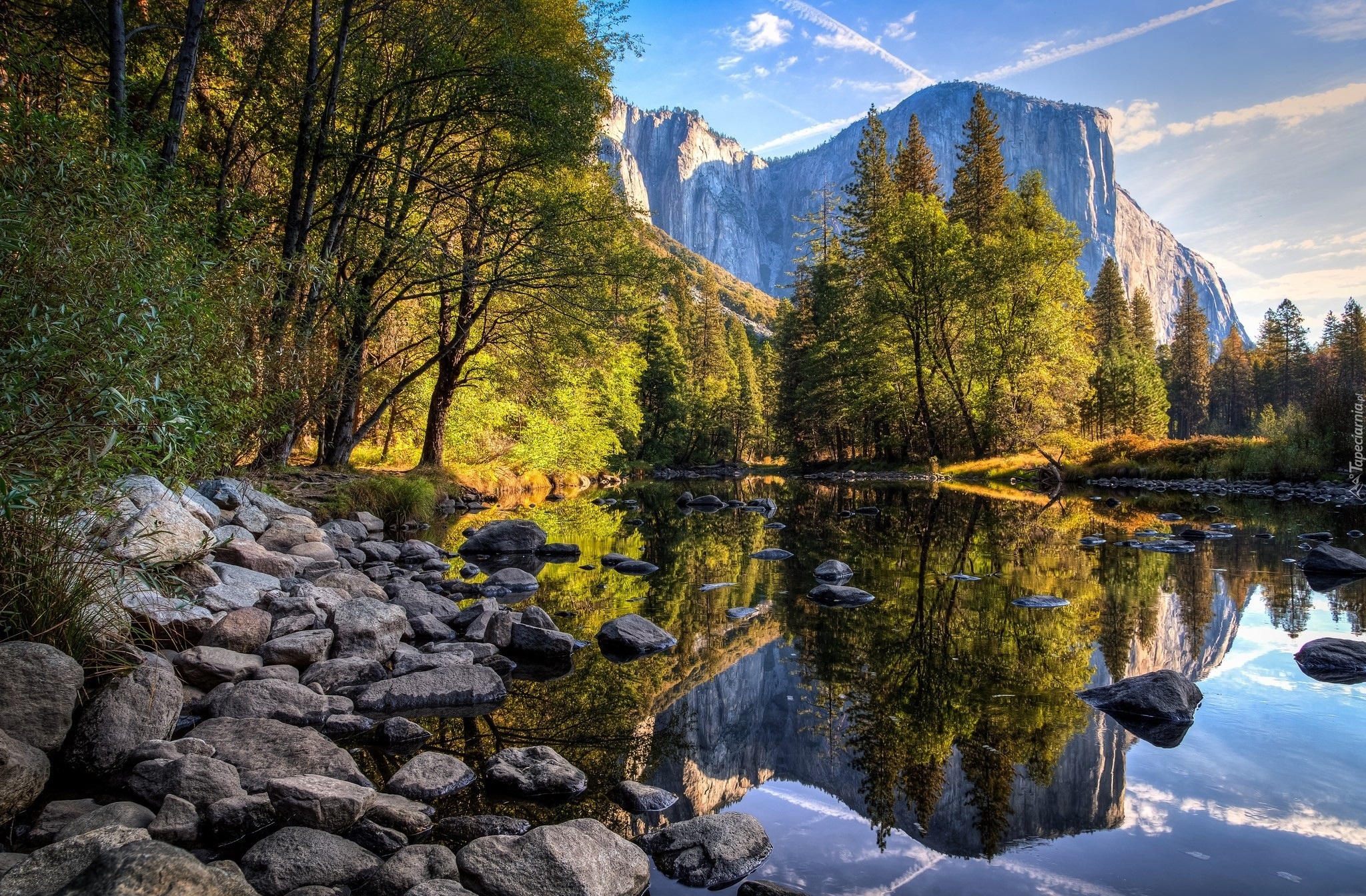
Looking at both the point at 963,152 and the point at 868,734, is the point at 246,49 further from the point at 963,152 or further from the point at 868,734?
the point at 963,152

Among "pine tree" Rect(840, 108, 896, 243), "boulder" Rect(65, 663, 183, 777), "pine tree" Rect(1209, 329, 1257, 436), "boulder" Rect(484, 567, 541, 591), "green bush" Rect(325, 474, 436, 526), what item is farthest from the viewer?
"pine tree" Rect(1209, 329, 1257, 436)

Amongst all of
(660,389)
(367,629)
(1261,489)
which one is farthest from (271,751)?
(660,389)

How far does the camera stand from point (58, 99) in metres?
6.78

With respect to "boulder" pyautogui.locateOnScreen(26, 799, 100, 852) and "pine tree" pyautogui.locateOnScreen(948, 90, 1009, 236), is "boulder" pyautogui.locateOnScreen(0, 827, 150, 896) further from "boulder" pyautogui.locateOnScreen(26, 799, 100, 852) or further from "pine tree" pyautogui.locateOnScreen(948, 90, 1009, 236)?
"pine tree" pyautogui.locateOnScreen(948, 90, 1009, 236)

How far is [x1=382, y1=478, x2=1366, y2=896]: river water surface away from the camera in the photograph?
324cm

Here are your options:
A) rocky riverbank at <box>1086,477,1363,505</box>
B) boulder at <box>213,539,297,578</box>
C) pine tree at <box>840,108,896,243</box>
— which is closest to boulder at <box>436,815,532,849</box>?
boulder at <box>213,539,297,578</box>

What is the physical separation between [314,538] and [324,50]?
10769mm

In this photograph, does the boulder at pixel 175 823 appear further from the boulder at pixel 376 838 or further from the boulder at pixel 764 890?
the boulder at pixel 764 890

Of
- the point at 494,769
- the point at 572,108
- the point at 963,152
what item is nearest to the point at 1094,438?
the point at 963,152

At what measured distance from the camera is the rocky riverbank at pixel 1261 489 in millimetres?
20344

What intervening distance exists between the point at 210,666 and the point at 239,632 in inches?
21.0

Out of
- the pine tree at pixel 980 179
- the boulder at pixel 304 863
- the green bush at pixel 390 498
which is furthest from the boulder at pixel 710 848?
the pine tree at pixel 980 179

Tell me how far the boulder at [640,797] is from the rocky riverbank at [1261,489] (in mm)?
23211

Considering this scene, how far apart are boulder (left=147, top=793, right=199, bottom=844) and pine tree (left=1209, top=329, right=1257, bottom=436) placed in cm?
9936
